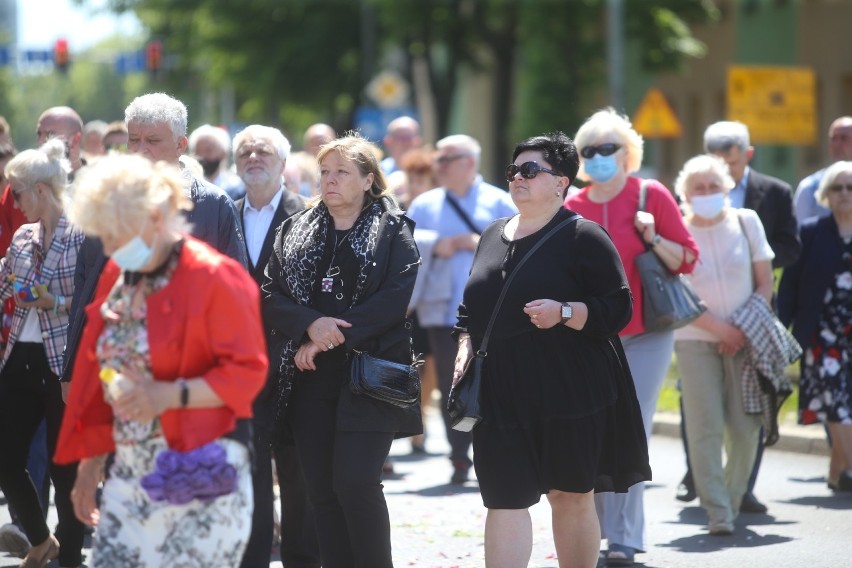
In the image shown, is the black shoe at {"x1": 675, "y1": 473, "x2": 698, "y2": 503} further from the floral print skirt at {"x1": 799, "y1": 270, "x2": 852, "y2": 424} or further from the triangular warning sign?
the triangular warning sign

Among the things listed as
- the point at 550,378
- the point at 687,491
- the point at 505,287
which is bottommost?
the point at 687,491

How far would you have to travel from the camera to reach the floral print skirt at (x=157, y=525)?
4.74m

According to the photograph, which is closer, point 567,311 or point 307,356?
point 567,311

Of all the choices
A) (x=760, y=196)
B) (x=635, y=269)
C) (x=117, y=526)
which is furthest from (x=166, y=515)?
(x=760, y=196)

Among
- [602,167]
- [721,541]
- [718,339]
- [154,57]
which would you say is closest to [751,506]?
[721,541]

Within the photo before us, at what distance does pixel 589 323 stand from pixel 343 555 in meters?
1.48

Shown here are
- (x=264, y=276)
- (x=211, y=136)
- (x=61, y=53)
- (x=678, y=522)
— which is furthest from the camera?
(x=61, y=53)

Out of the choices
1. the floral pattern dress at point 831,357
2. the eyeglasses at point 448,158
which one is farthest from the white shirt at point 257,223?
the floral pattern dress at point 831,357

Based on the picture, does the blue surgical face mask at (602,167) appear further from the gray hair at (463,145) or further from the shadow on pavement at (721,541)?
the gray hair at (463,145)

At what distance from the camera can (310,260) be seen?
6.71 metres

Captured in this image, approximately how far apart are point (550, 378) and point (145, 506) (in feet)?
6.81

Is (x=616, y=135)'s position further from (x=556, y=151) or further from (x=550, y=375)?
(x=550, y=375)

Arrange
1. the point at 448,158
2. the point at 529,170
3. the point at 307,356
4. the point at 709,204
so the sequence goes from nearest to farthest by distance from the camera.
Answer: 1. the point at 529,170
2. the point at 307,356
3. the point at 709,204
4. the point at 448,158

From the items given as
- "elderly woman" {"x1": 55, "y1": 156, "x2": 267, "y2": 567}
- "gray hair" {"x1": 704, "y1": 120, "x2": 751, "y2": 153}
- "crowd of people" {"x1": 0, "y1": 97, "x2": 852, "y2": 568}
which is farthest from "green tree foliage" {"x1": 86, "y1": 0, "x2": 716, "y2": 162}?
"elderly woman" {"x1": 55, "y1": 156, "x2": 267, "y2": 567}
